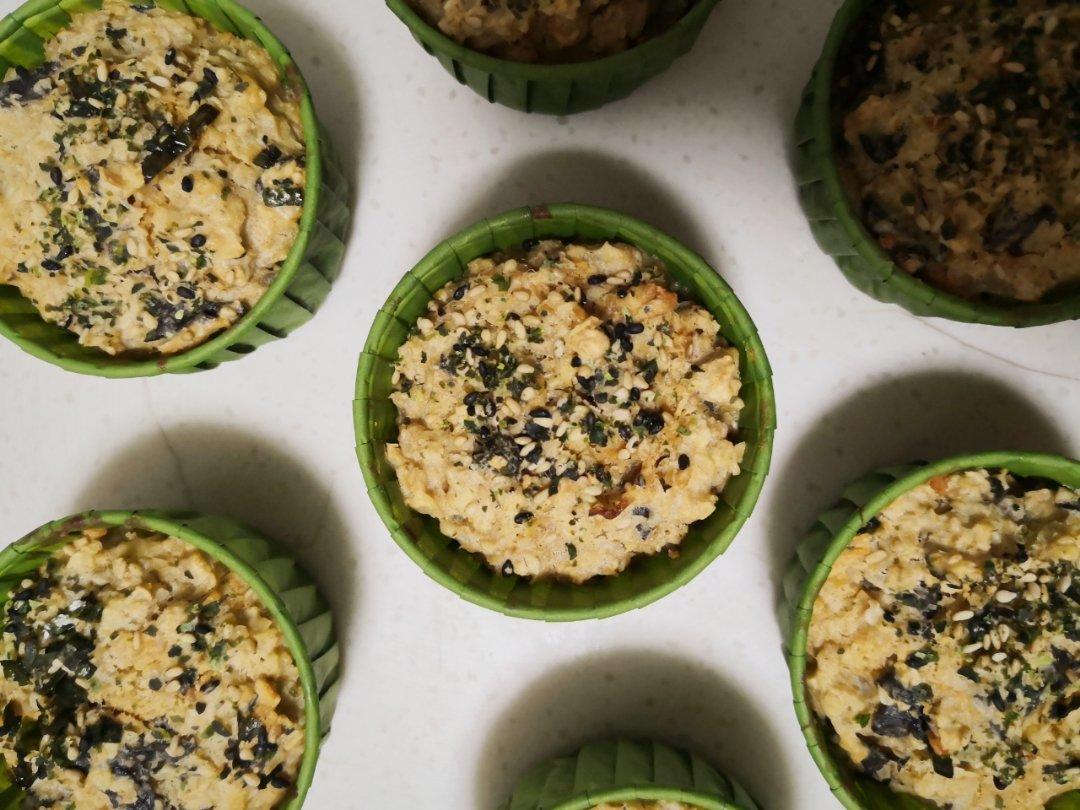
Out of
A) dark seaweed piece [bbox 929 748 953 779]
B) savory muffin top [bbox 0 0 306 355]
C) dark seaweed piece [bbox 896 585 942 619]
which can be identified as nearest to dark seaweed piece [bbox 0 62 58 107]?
savory muffin top [bbox 0 0 306 355]

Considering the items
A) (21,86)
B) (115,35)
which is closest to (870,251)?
(115,35)

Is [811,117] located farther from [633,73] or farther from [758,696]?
[758,696]

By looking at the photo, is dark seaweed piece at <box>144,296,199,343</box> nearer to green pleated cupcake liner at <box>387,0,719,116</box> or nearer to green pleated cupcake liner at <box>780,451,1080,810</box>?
green pleated cupcake liner at <box>387,0,719,116</box>

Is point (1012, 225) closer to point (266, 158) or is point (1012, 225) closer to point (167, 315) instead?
point (266, 158)

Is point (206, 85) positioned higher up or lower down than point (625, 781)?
higher up

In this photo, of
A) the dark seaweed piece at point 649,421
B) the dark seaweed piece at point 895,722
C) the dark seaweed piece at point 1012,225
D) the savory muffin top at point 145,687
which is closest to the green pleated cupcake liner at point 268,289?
the savory muffin top at point 145,687

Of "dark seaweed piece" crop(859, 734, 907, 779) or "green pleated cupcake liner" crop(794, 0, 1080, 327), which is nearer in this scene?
"green pleated cupcake liner" crop(794, 0, 1080, 327)
